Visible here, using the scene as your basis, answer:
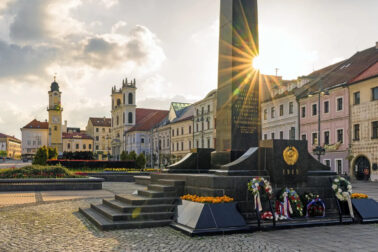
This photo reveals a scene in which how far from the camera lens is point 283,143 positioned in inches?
408

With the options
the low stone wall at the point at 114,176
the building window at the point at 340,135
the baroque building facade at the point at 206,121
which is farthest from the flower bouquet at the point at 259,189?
the baroque building facade at the point at 206,121

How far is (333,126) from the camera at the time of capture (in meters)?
36.4

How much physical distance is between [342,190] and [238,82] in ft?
13.8

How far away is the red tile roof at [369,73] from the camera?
104 feet

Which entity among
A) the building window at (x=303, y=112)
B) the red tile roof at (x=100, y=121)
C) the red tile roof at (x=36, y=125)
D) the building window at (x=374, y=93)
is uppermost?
the red tile roof at (x=100, y=121)

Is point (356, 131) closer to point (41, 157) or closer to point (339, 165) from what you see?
point (339, 165)

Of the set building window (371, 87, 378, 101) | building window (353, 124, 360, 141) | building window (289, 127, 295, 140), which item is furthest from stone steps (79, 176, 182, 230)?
building window (289, 127, 295, 140)

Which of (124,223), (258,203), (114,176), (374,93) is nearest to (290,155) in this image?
(258,203)

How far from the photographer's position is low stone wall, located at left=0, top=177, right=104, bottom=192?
19.0 m

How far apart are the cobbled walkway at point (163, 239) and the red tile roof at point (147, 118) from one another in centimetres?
7917

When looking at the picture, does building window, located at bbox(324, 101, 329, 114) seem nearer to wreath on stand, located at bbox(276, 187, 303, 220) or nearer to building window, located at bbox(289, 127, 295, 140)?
building window, located at bbox(289, 127, 295, 140)

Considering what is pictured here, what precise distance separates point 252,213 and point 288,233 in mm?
1174

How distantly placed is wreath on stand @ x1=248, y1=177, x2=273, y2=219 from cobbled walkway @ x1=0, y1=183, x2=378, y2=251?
660 millimetres

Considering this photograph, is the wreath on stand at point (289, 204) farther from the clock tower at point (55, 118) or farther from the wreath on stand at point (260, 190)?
the clock tower at point (55, 118)
